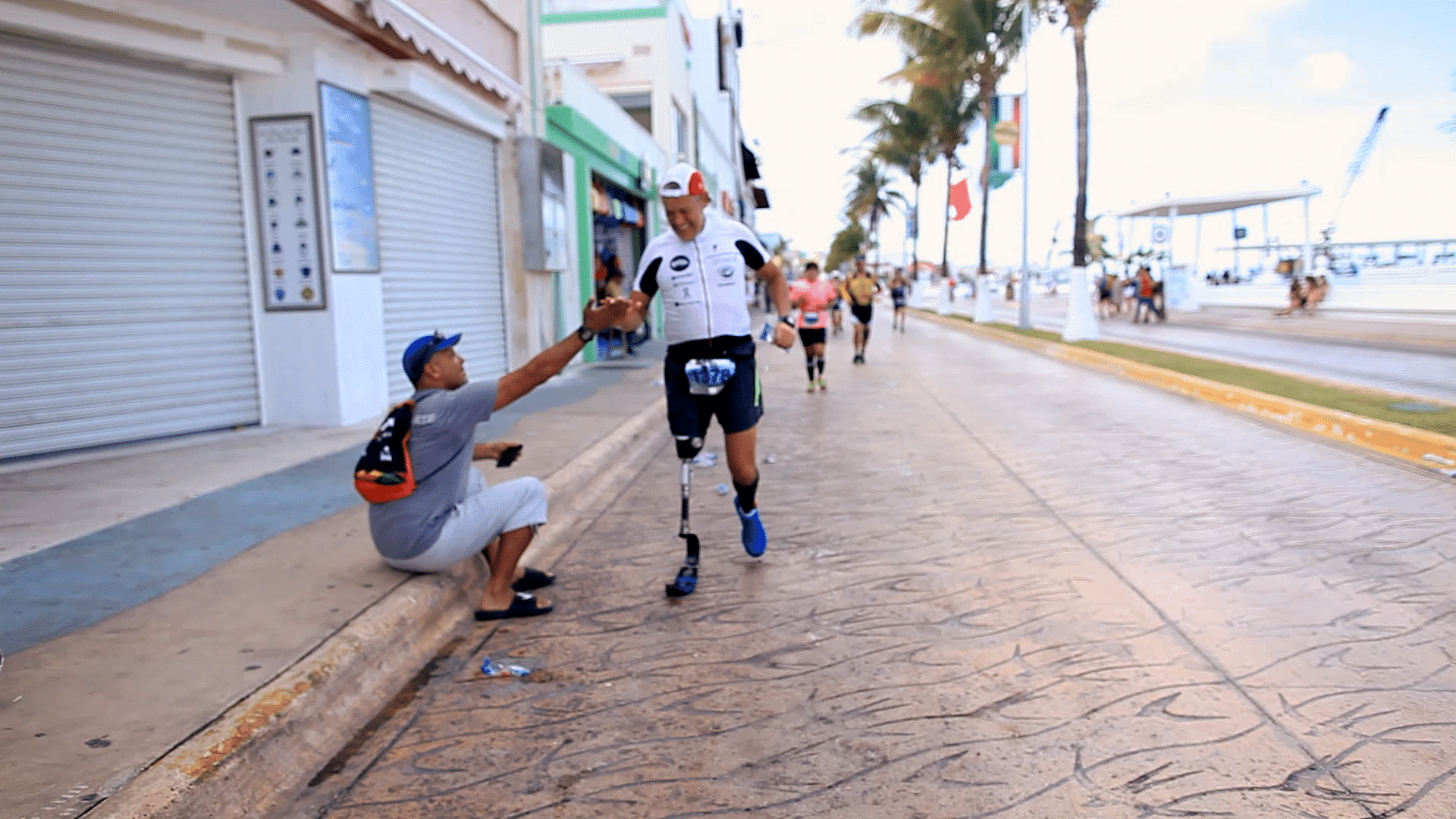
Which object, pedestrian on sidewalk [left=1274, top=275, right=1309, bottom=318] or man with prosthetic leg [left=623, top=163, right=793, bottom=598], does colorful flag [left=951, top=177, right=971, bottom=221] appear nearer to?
pedestrian on sidewalk [left=1274, top=275, right=1309, bottom=318]

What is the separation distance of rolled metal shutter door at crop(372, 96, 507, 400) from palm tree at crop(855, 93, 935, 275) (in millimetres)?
27193

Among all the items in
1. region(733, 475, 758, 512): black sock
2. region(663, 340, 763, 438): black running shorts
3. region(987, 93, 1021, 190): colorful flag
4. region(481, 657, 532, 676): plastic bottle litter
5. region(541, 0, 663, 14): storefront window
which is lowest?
region(481, 657, 532, 676): plastic bottle litter

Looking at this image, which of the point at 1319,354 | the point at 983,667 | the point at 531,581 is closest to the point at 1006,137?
the point at 1319,354

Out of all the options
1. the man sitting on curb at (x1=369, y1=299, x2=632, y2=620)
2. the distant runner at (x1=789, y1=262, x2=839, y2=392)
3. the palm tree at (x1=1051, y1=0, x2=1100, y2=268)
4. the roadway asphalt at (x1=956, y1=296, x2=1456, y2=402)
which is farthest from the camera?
the palm tree at (x1=1051, y1=0, x2=1100, y2=268)

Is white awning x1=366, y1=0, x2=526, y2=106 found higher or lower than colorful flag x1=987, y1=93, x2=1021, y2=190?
lower

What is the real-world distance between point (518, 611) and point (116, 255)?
5.28 metres

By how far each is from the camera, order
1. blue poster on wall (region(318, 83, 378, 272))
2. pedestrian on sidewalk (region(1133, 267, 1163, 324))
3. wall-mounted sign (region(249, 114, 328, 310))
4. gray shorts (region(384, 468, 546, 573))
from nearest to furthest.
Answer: gray shorts (region(384, 468, 546, 573)) < wall-mounted sign (region(249, 114, 328, 310)) < blue poster on wall (region(318, 83, 378, 272)) < pedestrian on sidewalk (region(1133, 267, 1163, 324))

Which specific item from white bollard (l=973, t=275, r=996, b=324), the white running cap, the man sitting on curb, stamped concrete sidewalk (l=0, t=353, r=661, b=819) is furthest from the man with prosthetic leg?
white bollard (l=973, t=275, r=996, b=324)

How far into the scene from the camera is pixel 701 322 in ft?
14.3

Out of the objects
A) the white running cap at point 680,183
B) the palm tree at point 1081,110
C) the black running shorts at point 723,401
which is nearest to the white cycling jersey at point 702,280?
the black running shorts at point 723,401

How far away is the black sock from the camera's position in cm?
464

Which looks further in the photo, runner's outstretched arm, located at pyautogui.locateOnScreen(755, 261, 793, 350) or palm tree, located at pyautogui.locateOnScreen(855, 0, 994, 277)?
palm tree, located at pyautogui.locateOnScreen(855, 0, 994, 277)

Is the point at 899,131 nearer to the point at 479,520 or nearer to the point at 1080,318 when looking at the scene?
the point at 1080,318

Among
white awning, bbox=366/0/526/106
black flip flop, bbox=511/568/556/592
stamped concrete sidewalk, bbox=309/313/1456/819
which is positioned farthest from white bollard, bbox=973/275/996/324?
black flip flop, bbox=511/568/556/592
